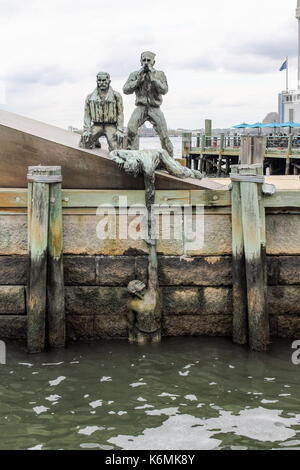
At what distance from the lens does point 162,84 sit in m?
9.21

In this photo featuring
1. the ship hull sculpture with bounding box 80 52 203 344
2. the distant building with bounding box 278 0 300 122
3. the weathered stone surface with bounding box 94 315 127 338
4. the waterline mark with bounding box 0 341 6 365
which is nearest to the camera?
the waterline mark with bounding box 0 341 6 365

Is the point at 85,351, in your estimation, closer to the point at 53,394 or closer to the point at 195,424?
the point at 53,394

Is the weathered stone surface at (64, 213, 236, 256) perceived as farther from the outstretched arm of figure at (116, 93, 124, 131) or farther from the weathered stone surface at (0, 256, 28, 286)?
the outstretched arm of figure at (116, 93, 124, 131)

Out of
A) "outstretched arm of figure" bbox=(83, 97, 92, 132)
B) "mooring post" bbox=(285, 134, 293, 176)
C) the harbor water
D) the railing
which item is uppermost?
the railing

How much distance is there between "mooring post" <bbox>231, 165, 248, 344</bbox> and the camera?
26.6ft

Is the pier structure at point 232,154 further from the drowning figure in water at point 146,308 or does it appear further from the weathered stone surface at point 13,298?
the weathered stone surface at point 13,298

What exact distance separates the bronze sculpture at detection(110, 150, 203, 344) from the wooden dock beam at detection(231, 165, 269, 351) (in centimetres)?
103

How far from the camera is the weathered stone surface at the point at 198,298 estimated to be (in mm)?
8414

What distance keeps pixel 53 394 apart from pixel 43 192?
8.05ft

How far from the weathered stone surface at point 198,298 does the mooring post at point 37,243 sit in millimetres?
1612

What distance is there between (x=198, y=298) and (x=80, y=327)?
1598mm

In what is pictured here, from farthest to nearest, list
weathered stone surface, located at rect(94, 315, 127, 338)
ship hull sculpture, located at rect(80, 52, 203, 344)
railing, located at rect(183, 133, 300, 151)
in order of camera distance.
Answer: railing, located at rect(183, 133, 300, 151) < weathered stone surface, located at rect(94, 315, 127, 338) < ship hull sculpture, located at rect(80, 52, 203, 344)

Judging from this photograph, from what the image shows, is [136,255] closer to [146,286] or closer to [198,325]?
[146,286]

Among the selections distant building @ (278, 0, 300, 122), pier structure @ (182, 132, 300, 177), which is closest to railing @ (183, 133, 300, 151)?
pier structure @ (182, 132, 300, 177)
